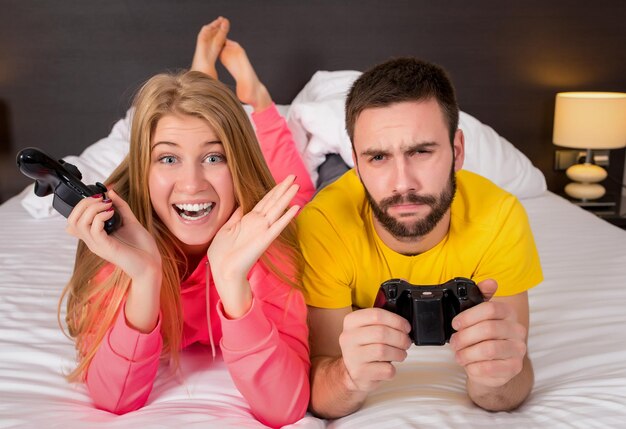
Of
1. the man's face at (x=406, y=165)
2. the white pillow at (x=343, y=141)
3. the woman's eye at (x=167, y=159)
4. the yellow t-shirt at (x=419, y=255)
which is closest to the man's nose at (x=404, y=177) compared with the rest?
the man's face at (x=406, y=165)

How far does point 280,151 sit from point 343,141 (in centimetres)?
23

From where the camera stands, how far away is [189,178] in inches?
39.4

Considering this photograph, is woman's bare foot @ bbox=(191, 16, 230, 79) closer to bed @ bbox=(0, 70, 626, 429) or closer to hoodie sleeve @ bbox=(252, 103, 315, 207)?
hoodie sleeve @ bbox=(252, 103, 315, 207)

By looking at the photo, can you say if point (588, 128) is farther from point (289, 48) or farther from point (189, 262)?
point (189, 262)

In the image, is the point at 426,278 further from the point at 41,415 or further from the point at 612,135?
the point at 612,135

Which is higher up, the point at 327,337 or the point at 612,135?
the point at 327,337

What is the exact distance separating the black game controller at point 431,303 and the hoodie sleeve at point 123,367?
1.23ft

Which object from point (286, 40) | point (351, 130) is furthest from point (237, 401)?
point (286, 40)

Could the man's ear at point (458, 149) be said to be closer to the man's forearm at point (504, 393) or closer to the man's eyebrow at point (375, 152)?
the man's eyebrow at point (375, 152)

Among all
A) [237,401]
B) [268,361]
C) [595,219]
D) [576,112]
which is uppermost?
[268,361]

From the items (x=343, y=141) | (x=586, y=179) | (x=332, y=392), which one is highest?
(x=332, y=392)

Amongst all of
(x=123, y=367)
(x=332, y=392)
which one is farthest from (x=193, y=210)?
(x=332, y=392)

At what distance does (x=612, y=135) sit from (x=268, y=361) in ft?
6.20

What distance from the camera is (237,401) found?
958 millimetres
